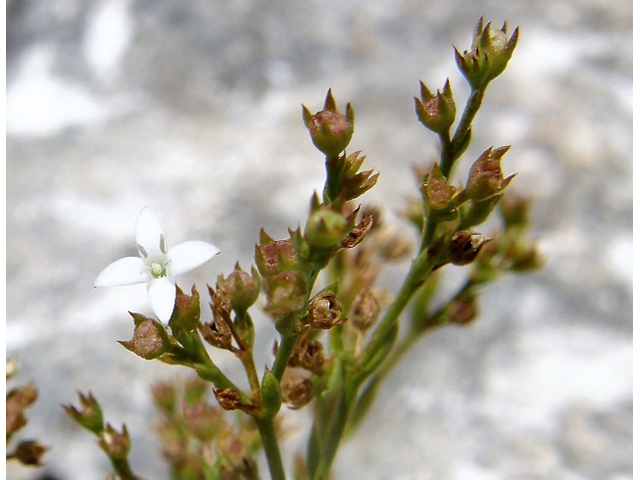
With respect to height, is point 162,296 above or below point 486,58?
below

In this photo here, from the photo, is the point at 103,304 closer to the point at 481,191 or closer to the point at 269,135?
the point at 269,135

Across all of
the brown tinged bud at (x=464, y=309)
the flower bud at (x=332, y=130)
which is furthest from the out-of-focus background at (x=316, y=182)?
the flower bud at (x=332, y=130)

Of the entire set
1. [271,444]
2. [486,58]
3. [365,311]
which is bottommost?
[271,444]

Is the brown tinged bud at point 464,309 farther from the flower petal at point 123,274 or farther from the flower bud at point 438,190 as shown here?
the flower petal at point 123,274

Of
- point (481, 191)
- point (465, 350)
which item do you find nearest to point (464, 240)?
point (481, 191)

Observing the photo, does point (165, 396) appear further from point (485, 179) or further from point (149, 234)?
point (485, 179)

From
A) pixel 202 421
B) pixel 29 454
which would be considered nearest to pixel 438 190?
pixel 202 421
